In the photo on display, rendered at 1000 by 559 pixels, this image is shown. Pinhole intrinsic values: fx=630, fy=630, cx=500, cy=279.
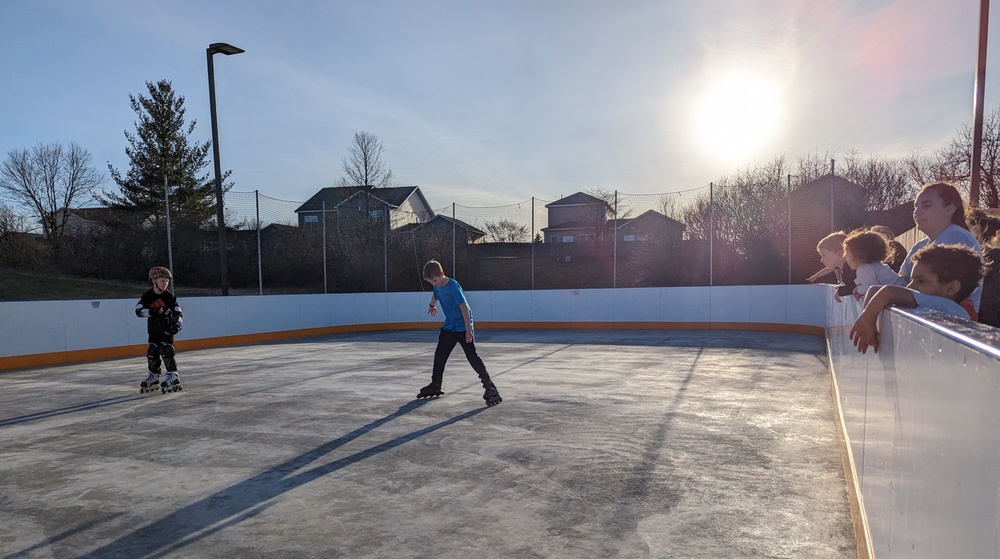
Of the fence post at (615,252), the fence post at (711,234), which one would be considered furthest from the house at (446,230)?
the fence post at (711,234)

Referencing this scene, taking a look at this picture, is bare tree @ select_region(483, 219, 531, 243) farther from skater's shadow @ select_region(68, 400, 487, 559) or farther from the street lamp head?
skater's shadow @ select_region(68, 400, 487, 559)

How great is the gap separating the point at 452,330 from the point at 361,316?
13.9m

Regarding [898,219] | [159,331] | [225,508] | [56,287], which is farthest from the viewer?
[56,287]

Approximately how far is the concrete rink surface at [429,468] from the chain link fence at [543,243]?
11.1 meters

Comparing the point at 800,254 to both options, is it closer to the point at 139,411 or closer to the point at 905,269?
the point at 905,269

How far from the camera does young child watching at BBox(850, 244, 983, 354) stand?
9.07 feet

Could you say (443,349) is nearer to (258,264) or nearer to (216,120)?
(216,120)

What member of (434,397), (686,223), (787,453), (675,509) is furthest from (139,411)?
(686,223)

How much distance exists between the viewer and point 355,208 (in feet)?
86.9

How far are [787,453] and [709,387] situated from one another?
3.31m

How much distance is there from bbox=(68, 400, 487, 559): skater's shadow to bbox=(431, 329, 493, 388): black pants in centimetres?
172

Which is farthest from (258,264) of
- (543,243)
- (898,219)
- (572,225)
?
(572,225)

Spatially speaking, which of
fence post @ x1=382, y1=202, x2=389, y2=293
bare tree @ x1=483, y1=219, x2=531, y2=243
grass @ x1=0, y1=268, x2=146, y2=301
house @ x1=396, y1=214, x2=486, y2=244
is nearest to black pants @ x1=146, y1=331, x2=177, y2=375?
fence post @ x1=382, y1=202, x2=389, y2=293

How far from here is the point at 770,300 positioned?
1792 cm
